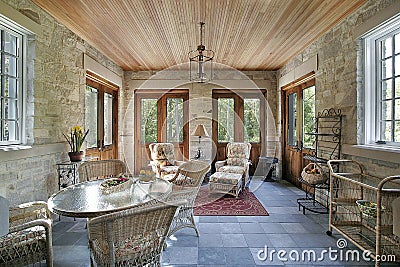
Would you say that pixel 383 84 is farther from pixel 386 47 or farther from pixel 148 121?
pixel 148 121

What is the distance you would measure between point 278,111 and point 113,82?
3.96 metres

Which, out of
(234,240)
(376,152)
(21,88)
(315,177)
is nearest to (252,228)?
(234,240)

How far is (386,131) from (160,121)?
4.97m

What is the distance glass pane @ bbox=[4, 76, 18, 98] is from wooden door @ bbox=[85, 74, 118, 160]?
5.84ft

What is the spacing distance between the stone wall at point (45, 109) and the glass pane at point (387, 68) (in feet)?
13.4

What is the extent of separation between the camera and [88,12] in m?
3.32

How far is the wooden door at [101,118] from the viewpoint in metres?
5.01

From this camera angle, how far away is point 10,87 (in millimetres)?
3020

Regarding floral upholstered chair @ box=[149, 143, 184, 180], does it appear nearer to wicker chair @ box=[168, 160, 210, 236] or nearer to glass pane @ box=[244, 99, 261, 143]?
glass pane @ box=[244, 99, 261, 143]

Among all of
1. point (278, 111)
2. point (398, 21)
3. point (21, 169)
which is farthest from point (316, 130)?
point (21, 169)

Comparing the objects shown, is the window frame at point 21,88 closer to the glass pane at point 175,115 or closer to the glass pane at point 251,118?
the glass pane at point 175,115

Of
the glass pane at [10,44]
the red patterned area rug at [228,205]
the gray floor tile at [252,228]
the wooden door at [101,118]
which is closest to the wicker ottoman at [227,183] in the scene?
the red patterned area rug at [228,205]

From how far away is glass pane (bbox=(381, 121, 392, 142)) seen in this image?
9.80ft

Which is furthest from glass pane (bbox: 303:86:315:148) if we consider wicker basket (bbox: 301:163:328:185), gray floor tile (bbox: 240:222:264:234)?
gray floor tile (bbox: 240:222:264:234)
